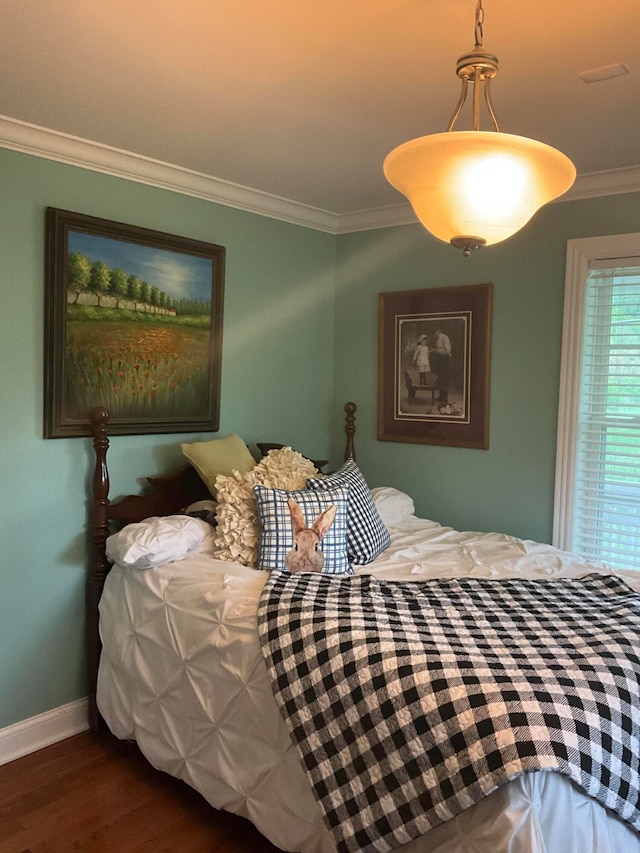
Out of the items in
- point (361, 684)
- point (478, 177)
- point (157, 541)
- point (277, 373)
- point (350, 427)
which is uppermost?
point (478, 177)

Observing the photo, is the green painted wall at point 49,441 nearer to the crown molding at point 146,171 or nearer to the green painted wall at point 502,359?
the crown molding at point 146,171

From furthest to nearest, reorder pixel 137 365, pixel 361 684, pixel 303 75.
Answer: pixel 137 365, pixel 303 75, pixel 361 684

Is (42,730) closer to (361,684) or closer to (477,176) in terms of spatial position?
(361,684)

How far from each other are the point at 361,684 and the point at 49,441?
1.59 meters

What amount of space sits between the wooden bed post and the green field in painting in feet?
0.43

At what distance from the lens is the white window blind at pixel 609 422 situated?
115 inches

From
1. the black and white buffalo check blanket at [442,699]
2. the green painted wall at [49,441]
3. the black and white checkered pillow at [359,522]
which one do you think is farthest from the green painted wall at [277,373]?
the black and white buffalo check blanket at [442,699]

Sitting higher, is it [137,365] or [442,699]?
[137,365]

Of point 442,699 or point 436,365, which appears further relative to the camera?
point 436,365

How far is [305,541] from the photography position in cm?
253

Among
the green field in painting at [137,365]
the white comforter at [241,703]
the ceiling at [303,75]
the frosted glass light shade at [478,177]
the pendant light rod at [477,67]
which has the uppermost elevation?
the ceiling at [303,75]

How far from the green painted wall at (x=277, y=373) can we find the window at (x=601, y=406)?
0.08m

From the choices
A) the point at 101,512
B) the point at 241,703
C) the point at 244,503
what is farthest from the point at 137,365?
the point at 241,703

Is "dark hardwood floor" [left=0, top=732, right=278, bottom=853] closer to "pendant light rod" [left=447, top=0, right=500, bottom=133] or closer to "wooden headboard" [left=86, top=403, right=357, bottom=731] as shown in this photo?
"wooden headboard" [left=86, top=403, right=357, bottom=731]
